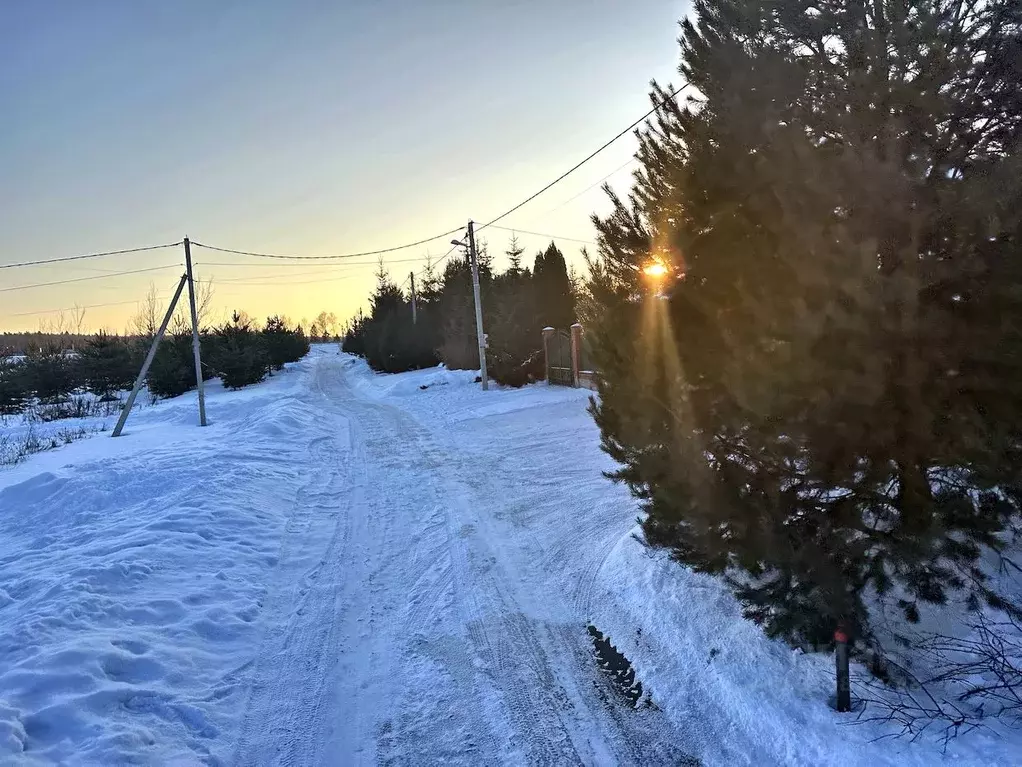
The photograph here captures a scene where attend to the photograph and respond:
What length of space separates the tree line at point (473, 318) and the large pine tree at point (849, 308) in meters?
3.14

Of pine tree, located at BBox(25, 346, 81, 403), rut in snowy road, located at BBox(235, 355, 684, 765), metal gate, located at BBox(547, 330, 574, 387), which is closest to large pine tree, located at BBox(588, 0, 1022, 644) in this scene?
rut in snowy road, located at BBox(235, 355, 684, 765)

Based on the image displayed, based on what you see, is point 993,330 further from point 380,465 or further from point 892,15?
point 380,465

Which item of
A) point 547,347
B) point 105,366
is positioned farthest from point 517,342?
point 105,366

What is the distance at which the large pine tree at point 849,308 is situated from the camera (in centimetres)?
239

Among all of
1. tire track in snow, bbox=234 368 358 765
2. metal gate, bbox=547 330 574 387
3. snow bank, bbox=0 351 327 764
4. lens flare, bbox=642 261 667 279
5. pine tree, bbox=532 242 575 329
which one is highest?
pine tree, bbox=532 242 575 329

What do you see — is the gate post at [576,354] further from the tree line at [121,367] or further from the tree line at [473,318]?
the tree line at [121,367]

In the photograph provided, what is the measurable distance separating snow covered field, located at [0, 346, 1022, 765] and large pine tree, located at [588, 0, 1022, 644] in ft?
2.18

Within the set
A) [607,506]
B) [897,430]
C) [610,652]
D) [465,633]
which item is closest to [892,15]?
[897,430]

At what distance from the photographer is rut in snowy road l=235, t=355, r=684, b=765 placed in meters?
3.06

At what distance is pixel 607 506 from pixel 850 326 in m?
4.68

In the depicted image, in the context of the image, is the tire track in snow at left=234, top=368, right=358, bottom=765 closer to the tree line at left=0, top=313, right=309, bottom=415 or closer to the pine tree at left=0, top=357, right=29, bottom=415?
the tree line at left=0, top=313, right=309, bottom=415

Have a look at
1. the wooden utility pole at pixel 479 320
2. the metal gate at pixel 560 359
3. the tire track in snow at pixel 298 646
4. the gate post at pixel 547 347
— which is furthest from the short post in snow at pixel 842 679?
the wooden utility pole at pixel 479 320

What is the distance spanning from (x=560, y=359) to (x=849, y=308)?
15758mm

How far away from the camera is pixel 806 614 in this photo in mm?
2875
